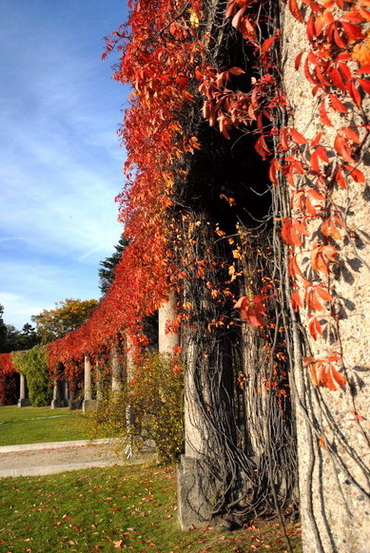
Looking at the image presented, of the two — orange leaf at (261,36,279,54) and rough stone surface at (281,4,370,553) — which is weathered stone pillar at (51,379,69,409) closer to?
rough stone surface at (281,4,370,553)

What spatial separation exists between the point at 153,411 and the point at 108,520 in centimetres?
216

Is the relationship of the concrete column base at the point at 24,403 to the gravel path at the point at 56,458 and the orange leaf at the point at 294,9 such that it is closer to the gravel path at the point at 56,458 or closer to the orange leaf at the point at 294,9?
the gravel path at the point at 56,458

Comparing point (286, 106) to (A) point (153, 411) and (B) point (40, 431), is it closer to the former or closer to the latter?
(A) point (153, 411)

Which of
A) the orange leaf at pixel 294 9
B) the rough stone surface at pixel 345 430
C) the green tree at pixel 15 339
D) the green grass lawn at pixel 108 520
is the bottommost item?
the green grass lawn at pixel 108 520

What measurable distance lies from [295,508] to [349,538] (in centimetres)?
375

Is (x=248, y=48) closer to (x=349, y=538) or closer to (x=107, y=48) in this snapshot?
(x=107, y=48)

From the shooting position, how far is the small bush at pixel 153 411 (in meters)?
7.79

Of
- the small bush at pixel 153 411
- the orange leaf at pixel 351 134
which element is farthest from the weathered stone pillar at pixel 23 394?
the orange leaf at pixel 351 134

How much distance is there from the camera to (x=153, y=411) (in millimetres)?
7855

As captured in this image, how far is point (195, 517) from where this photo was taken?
5.26m

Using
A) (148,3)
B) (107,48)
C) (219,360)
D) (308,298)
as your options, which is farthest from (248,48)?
(219,360)

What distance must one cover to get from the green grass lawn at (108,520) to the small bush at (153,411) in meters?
0.53

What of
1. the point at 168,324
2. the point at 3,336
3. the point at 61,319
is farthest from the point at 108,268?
the point at 168,324

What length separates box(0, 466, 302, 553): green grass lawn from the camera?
4.84m
